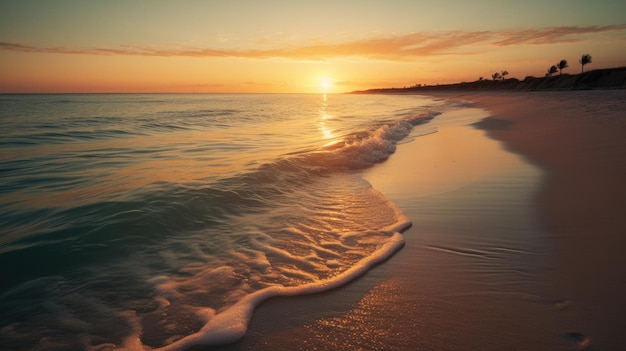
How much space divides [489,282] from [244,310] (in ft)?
7.21

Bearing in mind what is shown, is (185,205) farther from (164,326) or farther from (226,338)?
(226,338)

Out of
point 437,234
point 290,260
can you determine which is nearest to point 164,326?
point 290,260

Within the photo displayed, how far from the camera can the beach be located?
94.0 inches

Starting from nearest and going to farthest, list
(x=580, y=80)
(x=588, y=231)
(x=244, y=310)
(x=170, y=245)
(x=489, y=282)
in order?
(x=244, y=310), (x=489, y=282), (x=588, y=231), (x=170, y=245), (x=580, y=80)

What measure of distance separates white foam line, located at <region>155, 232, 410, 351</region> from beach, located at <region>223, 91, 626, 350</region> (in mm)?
84

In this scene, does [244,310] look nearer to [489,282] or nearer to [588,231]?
[489,282]

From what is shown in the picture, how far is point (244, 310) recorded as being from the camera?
2852mm

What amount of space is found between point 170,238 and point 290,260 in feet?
6.00

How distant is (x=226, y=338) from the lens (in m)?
2.51

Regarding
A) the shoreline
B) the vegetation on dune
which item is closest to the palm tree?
the vegetation on dune

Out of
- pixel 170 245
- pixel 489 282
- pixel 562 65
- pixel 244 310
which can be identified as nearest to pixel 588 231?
pixel 489 282

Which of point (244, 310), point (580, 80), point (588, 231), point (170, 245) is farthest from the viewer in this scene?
point (580, 80)

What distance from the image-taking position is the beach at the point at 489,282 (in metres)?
2.39

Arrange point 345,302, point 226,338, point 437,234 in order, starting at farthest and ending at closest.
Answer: point 437,234, point 345,302, point 226,338
